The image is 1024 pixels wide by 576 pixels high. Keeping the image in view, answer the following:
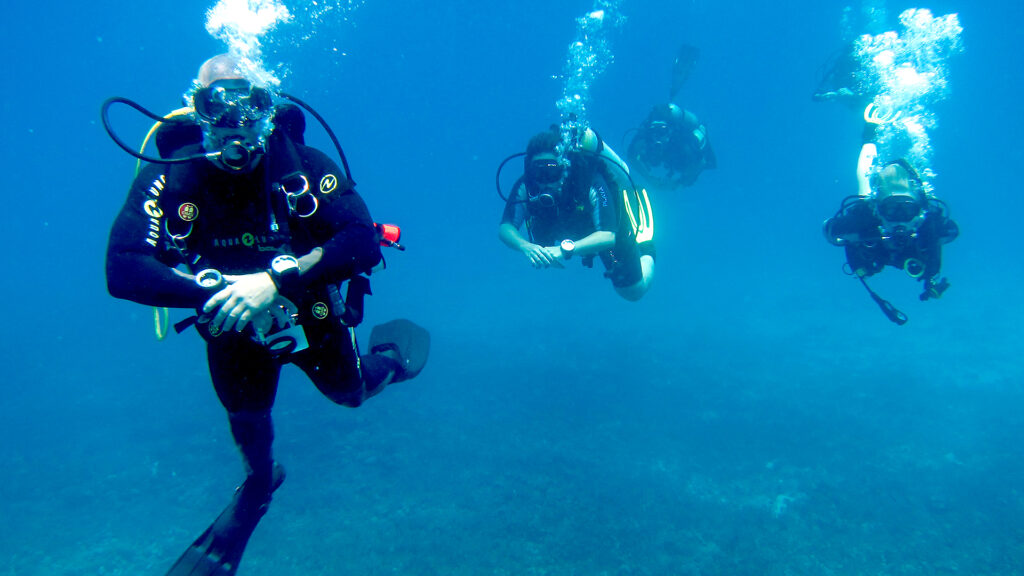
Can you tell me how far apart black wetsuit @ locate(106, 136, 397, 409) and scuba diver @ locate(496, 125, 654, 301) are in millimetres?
3129

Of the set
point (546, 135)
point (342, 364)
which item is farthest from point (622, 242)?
point (342, 364)

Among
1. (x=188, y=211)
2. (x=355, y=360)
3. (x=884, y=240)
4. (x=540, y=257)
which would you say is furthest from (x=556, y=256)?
(x=884, y=240)

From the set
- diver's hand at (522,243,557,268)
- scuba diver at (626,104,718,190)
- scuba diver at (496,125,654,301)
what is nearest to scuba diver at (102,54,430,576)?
diver's hand at (522,243,557,268)

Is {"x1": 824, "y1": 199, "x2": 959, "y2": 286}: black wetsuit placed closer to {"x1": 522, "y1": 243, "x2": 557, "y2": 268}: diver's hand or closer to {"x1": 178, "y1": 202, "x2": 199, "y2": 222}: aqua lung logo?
{"x1": 522, "y1": 243, "x2": 557, "y2": 268}: diver's hand

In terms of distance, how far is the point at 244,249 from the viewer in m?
3.18

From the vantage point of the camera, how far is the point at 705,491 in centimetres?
892

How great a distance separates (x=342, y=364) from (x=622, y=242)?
4647 millimetres

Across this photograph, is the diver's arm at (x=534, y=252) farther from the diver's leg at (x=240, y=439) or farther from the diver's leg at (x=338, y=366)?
the diver's leg at (x=240, y=439)

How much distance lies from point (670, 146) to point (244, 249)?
46.7 feet

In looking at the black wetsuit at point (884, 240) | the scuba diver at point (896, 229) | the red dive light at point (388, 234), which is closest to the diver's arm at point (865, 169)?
the scuba diver at point (896, 229)

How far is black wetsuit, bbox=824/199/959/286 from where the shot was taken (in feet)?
21.7

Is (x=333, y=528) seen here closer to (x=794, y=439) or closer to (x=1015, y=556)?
(x=794, y=439)

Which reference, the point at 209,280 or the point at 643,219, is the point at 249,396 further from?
the point at 643,219

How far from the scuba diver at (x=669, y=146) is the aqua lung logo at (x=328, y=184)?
13388 mm
